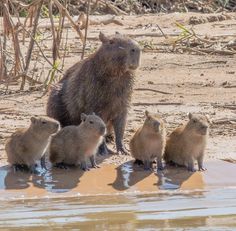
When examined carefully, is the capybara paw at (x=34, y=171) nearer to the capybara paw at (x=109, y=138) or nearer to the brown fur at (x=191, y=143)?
the brown fur at (x=191, y=143)

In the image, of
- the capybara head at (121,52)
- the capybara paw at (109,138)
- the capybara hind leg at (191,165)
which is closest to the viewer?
the capybara hind leg at (191,165)

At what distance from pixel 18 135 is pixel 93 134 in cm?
67

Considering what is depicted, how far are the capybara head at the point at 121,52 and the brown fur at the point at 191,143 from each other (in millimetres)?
850

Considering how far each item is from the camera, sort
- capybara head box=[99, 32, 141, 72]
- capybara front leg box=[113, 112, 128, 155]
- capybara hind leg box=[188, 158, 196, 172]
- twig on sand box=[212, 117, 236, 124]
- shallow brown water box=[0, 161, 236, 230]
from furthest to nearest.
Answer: twig on sand box=[212, 117, 236, 124], capybara front leg box=[113, 112, 128, 155], capybara head box=[99, 32, 141, 72], capybara hind leg box=[188, 158, 196, 172], shallow brown water box=[0, 161, 236, 230]

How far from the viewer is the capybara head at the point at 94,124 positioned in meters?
9.66

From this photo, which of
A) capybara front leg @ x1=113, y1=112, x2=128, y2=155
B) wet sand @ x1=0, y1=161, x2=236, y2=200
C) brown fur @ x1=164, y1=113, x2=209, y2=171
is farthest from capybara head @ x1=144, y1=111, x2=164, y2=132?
capybara front leg @ x1=113, y1=112, x2=128, y2=155

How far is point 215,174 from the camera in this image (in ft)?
31.9

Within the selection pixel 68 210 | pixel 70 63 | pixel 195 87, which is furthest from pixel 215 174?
pixel 70 63

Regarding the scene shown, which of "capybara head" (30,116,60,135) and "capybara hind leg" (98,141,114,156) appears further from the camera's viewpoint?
"capybara hind leg" (98,141,114,156)

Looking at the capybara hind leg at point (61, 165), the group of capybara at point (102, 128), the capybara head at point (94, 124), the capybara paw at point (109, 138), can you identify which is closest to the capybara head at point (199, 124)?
the group of capybara at point (102, 128)

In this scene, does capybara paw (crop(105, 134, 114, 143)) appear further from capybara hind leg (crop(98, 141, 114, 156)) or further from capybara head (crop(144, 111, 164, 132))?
capybara head (crop(144, 111, 164, 132))

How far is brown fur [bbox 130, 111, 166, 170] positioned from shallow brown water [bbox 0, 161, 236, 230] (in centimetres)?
16

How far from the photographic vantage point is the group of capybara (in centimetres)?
957

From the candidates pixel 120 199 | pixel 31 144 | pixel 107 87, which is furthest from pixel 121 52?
pixel 120 199
